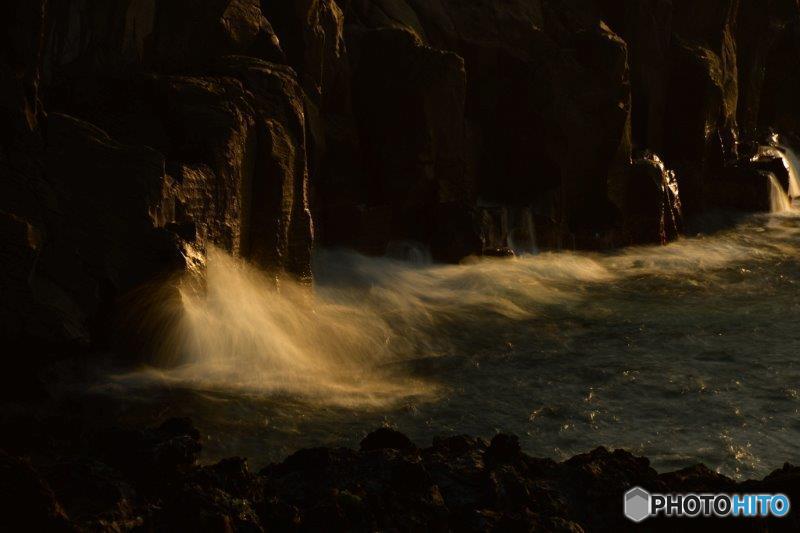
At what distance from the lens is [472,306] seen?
14453 millimetres

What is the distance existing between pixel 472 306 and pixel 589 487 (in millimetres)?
7685

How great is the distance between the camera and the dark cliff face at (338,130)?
981 centimetres

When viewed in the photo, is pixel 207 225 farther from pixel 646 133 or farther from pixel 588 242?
pixel 646 133

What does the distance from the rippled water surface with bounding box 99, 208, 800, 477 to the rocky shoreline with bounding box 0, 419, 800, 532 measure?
152 cm

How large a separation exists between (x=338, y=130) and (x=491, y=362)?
19.2 feet

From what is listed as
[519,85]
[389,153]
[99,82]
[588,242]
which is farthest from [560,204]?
[99,82]

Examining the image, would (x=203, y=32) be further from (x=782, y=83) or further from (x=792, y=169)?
(x=782, y=83)

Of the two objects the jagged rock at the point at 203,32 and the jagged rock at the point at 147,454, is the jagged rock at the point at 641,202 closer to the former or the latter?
the jagged rock at the point at 203,32

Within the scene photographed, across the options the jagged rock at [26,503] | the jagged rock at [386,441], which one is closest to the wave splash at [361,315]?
the jagged rock at [386,441]

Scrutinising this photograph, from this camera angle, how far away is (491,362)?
1174 cm

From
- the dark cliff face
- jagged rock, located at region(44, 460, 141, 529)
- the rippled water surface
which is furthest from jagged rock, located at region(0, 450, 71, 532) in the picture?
the dark cliff face

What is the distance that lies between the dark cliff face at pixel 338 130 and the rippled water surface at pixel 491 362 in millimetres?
802

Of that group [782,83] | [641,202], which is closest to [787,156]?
[782,83]

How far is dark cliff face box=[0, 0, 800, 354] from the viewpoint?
981 centimetres
